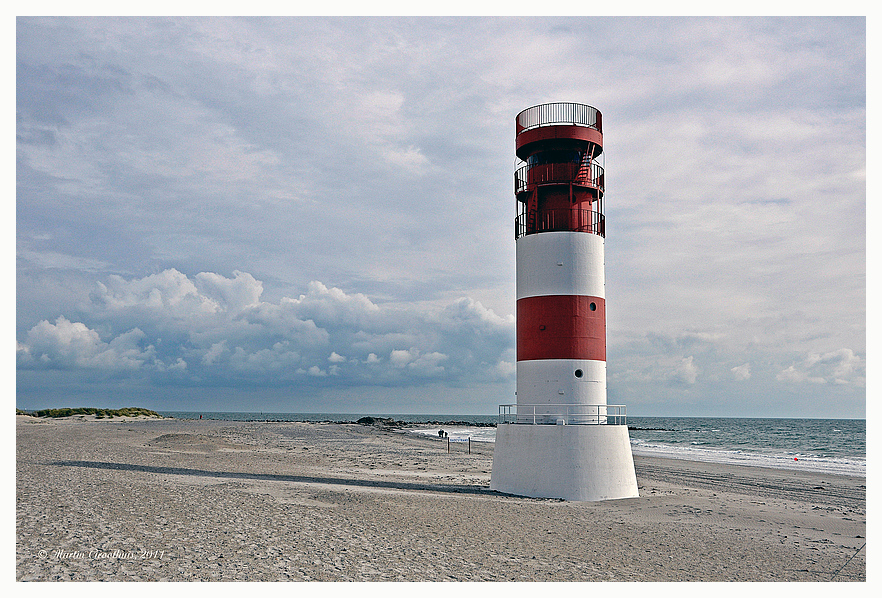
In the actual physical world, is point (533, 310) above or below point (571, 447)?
above

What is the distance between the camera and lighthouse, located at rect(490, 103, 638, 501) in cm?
1600

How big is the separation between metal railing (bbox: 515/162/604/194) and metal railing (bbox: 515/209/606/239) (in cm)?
A: 82

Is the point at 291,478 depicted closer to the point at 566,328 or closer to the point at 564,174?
the point at 566,328

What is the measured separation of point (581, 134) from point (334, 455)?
18.8 m

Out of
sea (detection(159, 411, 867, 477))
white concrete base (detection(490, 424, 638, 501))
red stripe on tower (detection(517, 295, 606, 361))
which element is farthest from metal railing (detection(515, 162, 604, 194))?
sea (detection(159, 411, 867, 477))

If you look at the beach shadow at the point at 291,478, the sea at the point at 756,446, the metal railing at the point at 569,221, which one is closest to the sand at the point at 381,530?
the beach shadow at the point at 291,478

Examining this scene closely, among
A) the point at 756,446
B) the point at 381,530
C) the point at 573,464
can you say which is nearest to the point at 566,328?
the point at 573,464

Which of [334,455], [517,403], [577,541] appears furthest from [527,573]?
[334,455]

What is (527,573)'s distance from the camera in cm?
904

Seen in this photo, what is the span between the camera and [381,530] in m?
11.1

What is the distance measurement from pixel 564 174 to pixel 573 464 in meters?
7.66

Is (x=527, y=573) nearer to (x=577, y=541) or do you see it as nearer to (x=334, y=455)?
(x=577, y=541)
